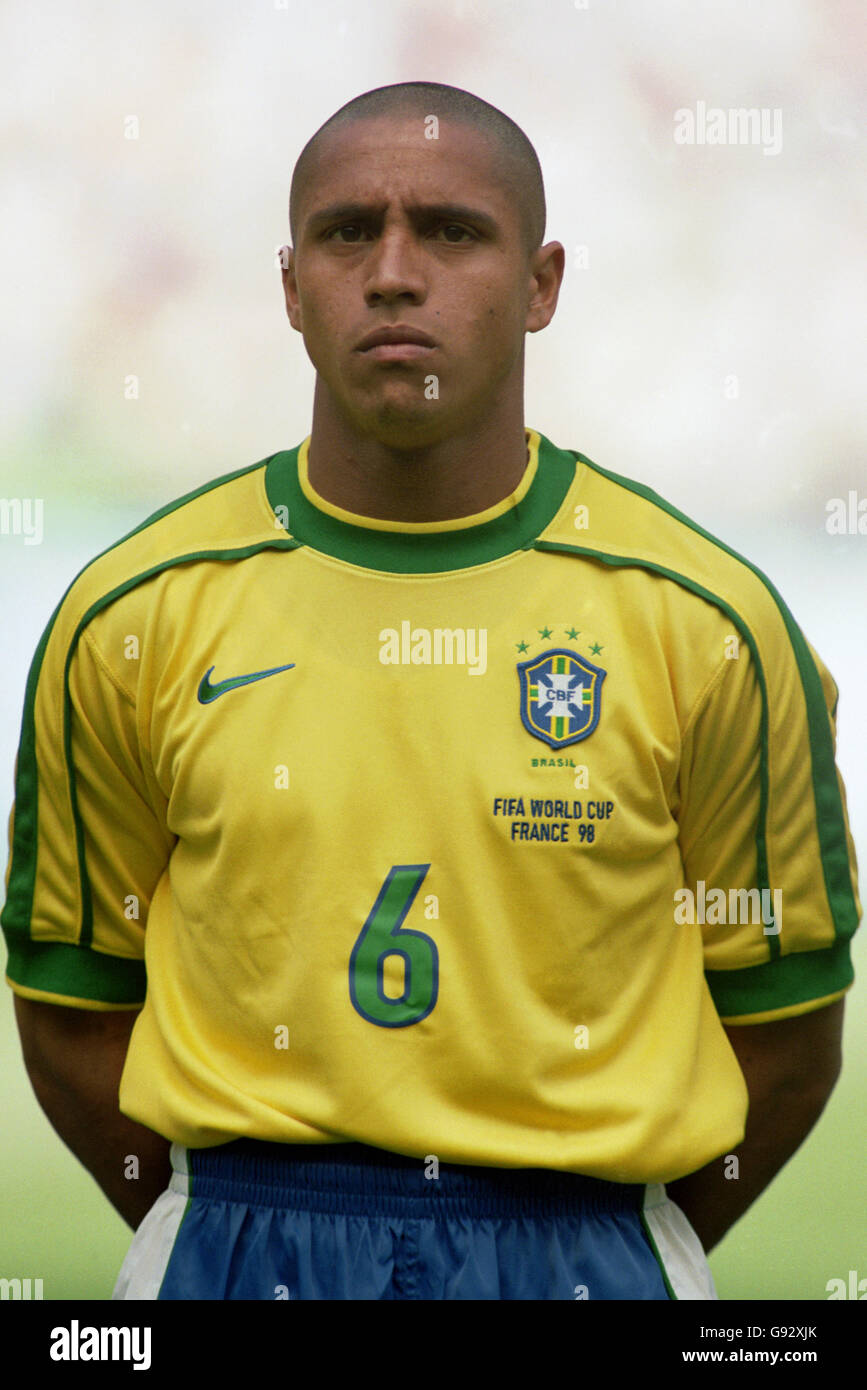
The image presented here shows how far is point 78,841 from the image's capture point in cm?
268

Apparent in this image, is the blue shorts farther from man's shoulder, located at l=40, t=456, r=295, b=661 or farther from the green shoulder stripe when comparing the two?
man's shoulder, located at l=40, t=456, r=295, b=661

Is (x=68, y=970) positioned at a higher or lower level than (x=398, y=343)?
lower

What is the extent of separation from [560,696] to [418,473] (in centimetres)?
38

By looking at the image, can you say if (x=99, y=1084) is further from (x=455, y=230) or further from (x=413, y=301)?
(x=455, y=230)

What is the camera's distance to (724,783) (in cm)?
256

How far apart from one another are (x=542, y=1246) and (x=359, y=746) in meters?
0.74

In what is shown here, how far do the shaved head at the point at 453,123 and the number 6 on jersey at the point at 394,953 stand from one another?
0.93 meters

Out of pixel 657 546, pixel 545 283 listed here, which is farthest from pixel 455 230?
pixel 657 546

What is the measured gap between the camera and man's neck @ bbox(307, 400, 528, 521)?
Result: 253 centimetres

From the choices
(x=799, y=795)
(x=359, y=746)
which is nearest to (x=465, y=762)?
(x=359, y=746)

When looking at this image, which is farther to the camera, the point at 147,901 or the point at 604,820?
the point at 147,901

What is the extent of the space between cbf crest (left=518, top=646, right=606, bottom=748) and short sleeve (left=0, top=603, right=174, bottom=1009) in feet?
1.90

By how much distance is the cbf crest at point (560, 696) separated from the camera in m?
2.44
